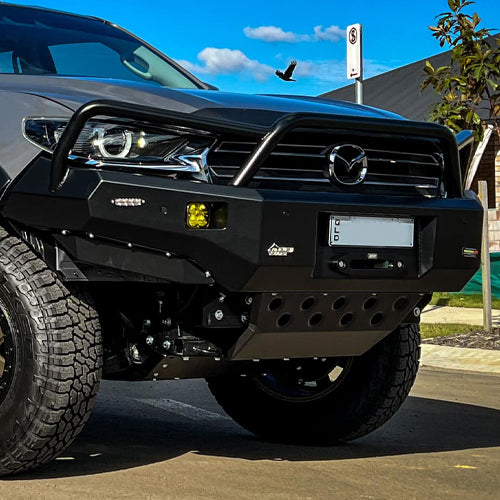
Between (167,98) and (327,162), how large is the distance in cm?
68

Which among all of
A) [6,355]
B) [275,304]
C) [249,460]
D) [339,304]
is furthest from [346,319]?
[6,355]

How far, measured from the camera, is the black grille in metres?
4.19

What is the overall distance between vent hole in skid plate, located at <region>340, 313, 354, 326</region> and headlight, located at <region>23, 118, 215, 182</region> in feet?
2.74

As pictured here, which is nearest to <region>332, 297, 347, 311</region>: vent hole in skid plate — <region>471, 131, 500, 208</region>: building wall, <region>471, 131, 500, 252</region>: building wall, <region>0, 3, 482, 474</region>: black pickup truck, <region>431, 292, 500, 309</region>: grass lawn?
<region>0, 3, 482, 474</region>: black pickup truck

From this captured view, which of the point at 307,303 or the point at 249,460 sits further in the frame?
the point at 249,460

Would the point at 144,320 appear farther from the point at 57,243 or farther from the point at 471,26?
the point at 471,26

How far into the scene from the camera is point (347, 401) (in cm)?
534

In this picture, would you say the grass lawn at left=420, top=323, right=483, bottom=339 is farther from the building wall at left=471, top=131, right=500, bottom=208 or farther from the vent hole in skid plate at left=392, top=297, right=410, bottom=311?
the building wall at left=471, top=131, right=500, bottom=208

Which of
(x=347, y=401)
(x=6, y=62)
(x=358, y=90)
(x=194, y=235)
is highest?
(x=358, y=90)


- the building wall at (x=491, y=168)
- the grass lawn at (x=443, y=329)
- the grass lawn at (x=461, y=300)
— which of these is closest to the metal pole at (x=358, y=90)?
the grass lawn at (x=443, y=329)

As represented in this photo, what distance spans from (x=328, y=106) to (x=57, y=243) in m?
1.38

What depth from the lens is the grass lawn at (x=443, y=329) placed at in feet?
35.9

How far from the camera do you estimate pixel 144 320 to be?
4.45 metres

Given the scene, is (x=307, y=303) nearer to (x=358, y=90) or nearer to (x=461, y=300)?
(x=358, y=90)
